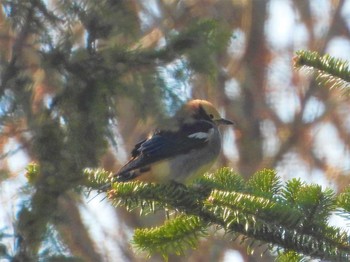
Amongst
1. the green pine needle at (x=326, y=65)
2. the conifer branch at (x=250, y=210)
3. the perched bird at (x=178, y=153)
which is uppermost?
the perched bird at (x=178, y=153)

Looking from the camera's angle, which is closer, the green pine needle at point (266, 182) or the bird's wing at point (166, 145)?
the green pine needle at point (266, 182)

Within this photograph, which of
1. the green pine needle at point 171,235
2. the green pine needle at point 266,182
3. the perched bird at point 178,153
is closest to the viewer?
the green pine needle at point 171,235

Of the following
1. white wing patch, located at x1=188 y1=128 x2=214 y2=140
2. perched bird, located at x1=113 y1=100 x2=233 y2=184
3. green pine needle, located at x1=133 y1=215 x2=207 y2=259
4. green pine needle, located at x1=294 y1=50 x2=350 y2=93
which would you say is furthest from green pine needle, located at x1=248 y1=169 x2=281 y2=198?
white wing patch, located at x1=188 y1=128 x2=214 y2=140

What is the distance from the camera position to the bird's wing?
217 inches

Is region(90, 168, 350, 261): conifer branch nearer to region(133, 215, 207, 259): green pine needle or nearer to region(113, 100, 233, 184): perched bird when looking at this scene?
region(133, 215, 207, 259): green pine needle

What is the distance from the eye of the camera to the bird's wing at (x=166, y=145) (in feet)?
18.1

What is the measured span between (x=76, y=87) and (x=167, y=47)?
1.38 feet

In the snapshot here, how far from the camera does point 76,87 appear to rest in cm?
398

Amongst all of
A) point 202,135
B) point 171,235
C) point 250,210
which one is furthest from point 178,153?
point 250,210

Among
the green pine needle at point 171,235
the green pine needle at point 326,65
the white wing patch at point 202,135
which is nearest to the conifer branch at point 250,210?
the green pine needle at point 171,235

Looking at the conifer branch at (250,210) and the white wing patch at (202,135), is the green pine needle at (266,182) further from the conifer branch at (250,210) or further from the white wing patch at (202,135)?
the white wing patch at (202,135)

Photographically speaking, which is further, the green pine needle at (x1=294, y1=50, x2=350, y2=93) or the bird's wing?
the bird's wing

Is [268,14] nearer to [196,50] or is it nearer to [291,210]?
[196,50]

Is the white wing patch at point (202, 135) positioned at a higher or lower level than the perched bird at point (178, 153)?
higher
